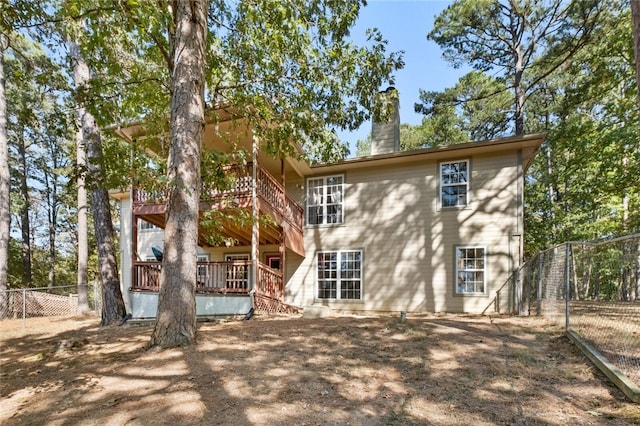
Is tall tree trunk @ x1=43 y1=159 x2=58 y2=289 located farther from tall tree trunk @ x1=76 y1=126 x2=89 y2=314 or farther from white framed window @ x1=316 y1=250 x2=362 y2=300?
white framed window @ x1=316 y1=250 x2=362 y2=300

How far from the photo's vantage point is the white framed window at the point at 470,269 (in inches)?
399

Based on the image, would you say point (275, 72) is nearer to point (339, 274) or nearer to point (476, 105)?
point (339, 274)

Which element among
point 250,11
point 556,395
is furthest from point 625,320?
point 250,11

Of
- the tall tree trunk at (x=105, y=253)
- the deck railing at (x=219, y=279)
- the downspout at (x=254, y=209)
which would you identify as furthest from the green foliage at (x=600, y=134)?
the tall tree trunk at (x=105, y=253)

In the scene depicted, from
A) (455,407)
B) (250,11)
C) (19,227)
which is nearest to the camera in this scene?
(455,407)

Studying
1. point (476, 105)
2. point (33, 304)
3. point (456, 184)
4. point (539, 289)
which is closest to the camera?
point (539, 289)

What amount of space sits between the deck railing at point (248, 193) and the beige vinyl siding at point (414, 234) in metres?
1.30

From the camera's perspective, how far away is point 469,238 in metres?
10.4

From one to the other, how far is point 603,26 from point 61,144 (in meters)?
31.1

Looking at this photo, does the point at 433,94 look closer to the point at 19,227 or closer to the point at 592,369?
the point at 592,369

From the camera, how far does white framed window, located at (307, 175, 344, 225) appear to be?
478 inches

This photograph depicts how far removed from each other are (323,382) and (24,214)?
2872 centimetres

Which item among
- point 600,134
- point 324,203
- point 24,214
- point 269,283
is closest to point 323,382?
point 269,283

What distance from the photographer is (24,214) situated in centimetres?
2361
